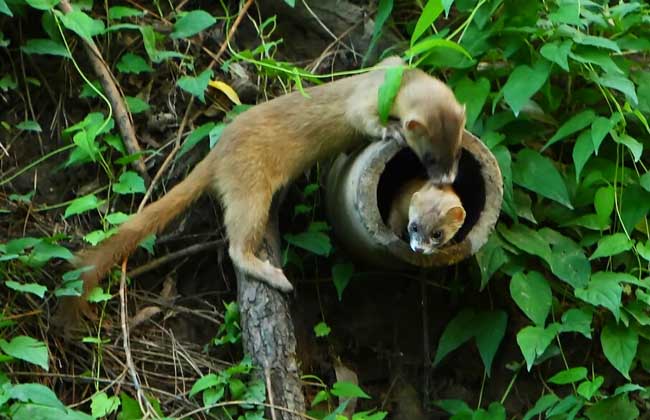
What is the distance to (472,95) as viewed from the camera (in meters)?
4.31

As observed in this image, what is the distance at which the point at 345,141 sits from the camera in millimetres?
4340

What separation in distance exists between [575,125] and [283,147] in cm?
110

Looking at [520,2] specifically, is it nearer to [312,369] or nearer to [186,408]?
[312,369]

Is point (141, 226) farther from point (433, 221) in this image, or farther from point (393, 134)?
point (433, 221)

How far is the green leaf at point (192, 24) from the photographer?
4555 mm

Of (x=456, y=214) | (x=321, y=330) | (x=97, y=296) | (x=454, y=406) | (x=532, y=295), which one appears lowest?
(x=454, y=406)

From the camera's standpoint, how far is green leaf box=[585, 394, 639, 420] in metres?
4.00

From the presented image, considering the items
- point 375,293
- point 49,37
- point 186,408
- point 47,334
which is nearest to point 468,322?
point 375,293

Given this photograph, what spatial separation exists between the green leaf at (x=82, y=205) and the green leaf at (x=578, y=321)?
5.66 feet

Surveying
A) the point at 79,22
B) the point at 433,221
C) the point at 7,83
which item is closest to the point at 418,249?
the point at 433,221

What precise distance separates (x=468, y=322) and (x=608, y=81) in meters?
1.05

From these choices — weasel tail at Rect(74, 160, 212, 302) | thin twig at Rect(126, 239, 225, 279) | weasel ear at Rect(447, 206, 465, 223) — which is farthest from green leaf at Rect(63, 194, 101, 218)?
weasel ear at Rect(447, 206, 465, 223)

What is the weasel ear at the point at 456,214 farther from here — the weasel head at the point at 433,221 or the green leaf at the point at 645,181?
the green leaf at the point at 645,181

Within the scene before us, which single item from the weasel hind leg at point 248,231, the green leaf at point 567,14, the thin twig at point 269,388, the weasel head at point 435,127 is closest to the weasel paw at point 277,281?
the weasel hind leg at point 248,231
